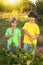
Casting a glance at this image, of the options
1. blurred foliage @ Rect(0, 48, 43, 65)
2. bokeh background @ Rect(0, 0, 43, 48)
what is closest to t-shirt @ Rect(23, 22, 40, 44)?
blurred foliage @ Rect(0, 48, 43, 65)

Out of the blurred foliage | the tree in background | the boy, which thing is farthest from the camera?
the tree in background

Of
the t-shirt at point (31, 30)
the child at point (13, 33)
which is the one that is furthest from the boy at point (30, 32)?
the child at point (13, 33)

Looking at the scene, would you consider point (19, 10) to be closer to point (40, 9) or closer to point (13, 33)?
point (40, 9)

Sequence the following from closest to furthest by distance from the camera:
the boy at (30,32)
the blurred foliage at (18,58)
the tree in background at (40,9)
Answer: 1. the blurred foliage at (18,58)
2. the boy at (30,32)
3. the tree in background at (40,9)

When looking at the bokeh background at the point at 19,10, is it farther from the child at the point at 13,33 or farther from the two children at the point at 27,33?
the child at the point at 13,33

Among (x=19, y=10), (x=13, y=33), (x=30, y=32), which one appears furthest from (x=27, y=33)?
(x=19, y=10)

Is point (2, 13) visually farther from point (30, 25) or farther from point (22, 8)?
point (30, 25)

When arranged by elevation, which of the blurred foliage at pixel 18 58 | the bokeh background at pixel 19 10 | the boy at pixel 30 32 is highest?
the blurred foliage at pixel 18 58

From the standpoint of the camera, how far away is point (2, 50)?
3.53 metres

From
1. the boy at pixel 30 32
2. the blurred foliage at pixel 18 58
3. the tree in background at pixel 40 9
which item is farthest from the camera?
the tree in background at pixel 40 9

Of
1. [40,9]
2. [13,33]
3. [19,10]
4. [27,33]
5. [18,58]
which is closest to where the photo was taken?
[18,58]

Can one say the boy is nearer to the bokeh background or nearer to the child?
the child

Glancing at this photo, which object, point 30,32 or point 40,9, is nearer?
point 30,32

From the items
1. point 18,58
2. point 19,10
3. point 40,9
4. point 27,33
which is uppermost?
point 18,58
